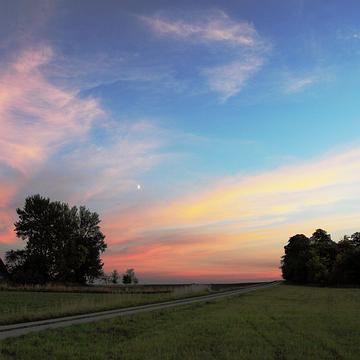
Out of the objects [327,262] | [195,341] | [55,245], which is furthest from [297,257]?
[195,341]

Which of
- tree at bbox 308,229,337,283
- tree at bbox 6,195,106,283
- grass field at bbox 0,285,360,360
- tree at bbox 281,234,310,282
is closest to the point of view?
grass field at bbox 0,285,360,360

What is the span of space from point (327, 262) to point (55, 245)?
70.2 meters

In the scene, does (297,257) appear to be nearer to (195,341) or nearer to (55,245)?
(55,245)

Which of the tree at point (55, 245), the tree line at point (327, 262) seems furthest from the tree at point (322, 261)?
the tree at point (55, 245)

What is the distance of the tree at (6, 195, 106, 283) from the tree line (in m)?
54.8

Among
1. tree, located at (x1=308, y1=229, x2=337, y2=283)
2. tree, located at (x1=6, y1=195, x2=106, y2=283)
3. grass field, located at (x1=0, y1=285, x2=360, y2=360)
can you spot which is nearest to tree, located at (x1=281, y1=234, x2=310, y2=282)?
tree, located at (x1=308, y1=229, x2=337, y2=283)

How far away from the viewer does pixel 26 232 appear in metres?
118

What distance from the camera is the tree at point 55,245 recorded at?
4454 inches

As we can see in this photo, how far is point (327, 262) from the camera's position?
138875mm

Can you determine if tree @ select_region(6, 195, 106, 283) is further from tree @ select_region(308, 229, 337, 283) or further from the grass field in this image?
the grass field

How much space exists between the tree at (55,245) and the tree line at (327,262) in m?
54.8

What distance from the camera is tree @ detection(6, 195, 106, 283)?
113125 mm

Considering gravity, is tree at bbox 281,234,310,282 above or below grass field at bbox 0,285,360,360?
above

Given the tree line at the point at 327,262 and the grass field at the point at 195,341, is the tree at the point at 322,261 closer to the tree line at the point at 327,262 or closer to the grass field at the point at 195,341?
the tree line at the point at 327,262
